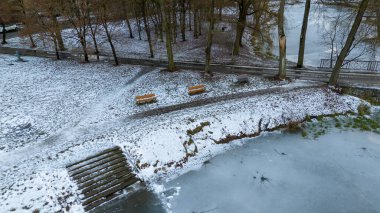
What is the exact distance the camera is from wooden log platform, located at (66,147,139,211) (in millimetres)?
12719

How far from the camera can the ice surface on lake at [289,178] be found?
12.0m

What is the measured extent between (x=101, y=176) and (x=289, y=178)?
9463 mm

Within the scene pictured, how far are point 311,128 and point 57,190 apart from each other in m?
15.3

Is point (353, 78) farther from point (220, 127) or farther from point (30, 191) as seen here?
point (30, 191)

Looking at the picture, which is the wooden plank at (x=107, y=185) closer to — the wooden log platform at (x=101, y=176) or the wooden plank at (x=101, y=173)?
the wooden log platform at (x=101, y=176)

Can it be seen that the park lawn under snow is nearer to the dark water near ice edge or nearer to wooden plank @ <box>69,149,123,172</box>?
the dark water near ice edge

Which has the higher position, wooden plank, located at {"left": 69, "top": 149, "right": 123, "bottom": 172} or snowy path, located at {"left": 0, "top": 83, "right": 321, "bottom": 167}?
snowy path, located at {"left": 0, "top": 83, "right": 321, "bottom": 167}

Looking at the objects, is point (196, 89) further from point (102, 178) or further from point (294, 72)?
point (294, 72)

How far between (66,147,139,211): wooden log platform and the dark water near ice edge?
0.72 meters

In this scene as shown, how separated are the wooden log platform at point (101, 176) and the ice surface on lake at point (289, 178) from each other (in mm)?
2528

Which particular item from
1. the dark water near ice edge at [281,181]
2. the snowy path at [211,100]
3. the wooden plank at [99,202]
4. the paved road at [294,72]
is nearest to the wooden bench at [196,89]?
the snowy path at [211,100]

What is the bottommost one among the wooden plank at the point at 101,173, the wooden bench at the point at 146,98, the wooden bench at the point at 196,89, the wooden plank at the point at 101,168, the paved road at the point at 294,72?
the wooden plank at the point at 101,173

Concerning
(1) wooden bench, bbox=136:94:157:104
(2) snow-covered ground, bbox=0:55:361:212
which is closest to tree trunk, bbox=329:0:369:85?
(2) snow-covered ground, bbox=0:55:361:212

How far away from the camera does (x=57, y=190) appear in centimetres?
1245
